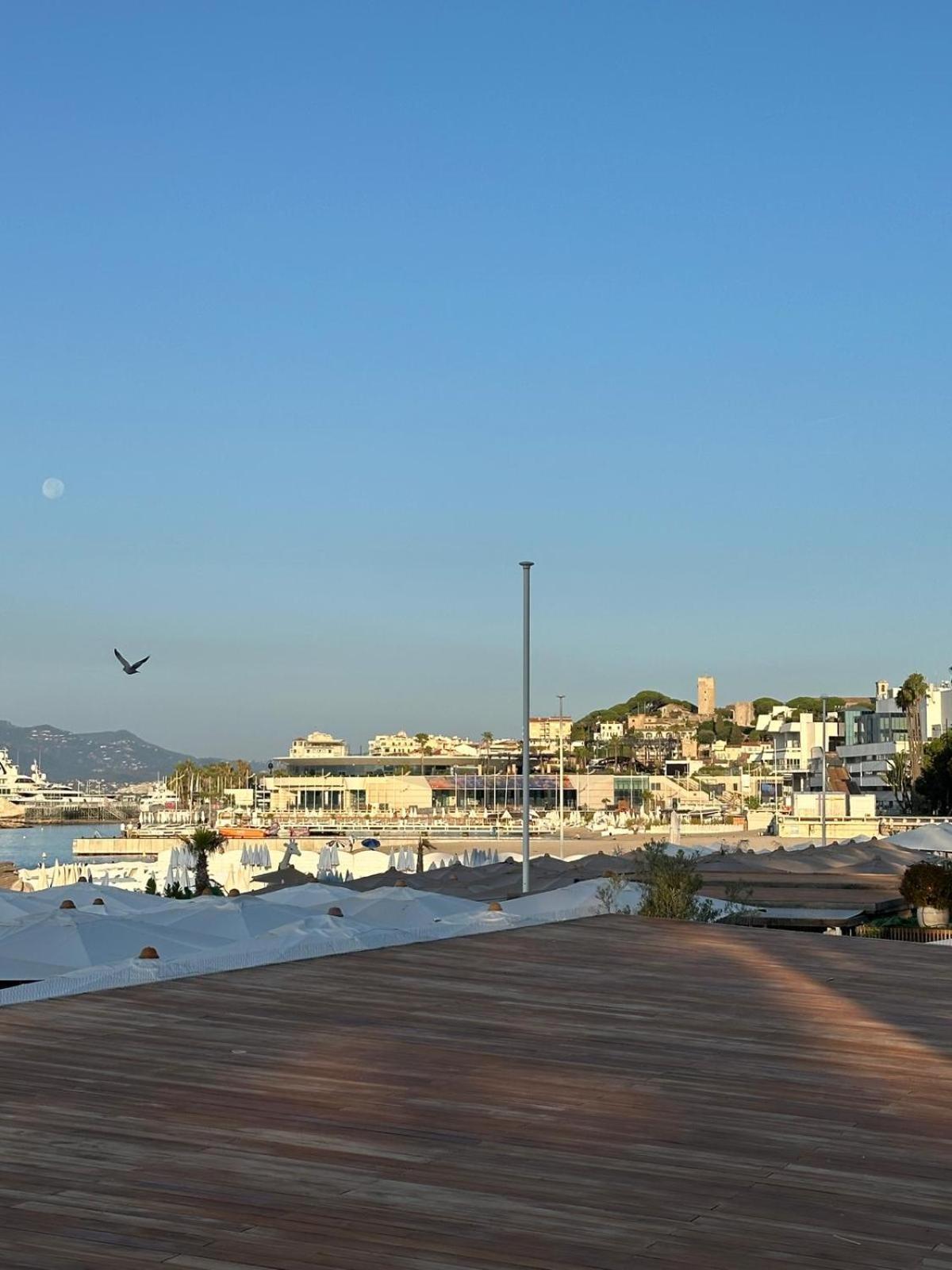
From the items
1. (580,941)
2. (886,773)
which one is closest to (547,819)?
(886,773)

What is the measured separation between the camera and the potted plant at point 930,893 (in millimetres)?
17922

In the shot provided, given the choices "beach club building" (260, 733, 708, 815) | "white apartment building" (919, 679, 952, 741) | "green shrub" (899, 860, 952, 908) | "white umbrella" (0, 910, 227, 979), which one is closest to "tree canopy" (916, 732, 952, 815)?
"white apartment building" (919, 679, 952, 741)

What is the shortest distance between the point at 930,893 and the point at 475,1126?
13321 mm

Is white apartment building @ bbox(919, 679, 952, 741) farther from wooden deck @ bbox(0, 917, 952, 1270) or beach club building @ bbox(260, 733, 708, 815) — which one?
wooden deck @ bbox(0, 917, 952, 1270)

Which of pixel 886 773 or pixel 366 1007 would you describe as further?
pixel 886 773

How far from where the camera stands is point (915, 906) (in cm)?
1845

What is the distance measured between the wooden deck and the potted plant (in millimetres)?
7932

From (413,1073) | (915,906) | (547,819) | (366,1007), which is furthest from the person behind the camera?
(547,819)

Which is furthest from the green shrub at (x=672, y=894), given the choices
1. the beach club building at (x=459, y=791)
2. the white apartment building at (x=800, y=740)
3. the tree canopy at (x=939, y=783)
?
the beach club building at (x=459, y=791)

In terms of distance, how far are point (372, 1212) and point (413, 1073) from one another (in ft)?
7.75

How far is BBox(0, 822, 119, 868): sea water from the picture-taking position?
122375 millimetres

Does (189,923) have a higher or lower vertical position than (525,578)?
lower

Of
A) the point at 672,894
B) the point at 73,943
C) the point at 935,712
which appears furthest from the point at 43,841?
the point at 672,894

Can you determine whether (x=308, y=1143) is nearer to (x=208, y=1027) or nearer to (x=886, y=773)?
(x=208, y=1027)
